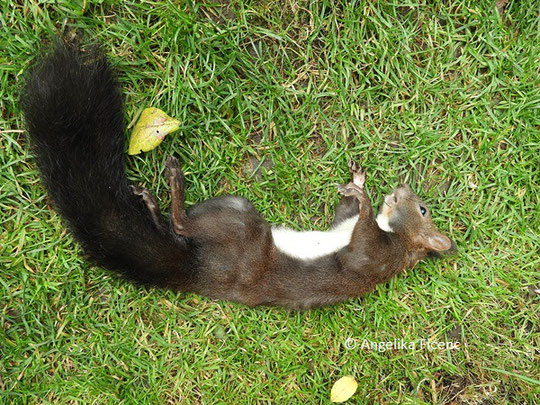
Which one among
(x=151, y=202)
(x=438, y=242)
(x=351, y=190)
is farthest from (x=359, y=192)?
(x=151, y=202)

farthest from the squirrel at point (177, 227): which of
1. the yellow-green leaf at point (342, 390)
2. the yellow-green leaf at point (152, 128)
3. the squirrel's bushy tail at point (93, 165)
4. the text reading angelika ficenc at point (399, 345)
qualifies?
the yellow-green leaf at point (342, 390)

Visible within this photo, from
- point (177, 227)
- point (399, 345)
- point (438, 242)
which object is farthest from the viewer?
point (399, 345)

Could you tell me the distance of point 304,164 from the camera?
3.59 metres

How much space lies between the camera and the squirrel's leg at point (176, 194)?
3109 millimetres

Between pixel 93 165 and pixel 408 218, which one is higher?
pixel 93 165

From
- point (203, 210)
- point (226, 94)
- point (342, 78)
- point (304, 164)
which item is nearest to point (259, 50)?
point (226, 94)

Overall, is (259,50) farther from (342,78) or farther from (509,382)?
(509,382)

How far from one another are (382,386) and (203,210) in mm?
2256

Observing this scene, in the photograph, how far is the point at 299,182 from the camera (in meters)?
3.60

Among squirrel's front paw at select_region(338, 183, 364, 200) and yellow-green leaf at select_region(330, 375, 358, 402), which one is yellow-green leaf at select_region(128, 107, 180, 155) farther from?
yellow-green leaf at select_region(330, 375, 358, 402)

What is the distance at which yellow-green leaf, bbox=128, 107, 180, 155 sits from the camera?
3211 mm

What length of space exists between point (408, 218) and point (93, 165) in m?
2.44

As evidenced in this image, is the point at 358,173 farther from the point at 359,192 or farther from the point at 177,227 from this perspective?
the point at 177,227

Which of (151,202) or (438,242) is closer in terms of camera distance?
(151,202)
